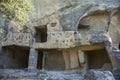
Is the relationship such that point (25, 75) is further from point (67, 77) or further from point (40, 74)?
point (67, 77)

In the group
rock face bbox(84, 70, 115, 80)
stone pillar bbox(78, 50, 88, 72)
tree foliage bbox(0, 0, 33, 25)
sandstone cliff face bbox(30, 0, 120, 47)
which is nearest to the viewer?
rock face bbox(84, 70, 115, 80)

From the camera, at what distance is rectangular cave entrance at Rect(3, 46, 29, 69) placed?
21.8 metres

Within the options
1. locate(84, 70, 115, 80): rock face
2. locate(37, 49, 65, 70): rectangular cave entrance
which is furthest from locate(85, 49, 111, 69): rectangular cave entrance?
locate(84, 70, 115, 80): rock face

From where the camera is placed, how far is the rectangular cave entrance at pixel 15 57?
21.8 m

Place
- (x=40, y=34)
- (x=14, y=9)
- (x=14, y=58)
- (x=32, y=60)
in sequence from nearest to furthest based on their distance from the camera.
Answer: (x=14, y=9)
(x=32, y=60)
(x=40, y=34)
(x=14, y=58)

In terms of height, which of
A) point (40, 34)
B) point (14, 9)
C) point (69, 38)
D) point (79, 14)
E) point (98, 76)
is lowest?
point (98, 76)

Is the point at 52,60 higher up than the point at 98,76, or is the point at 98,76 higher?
the point at 52,60

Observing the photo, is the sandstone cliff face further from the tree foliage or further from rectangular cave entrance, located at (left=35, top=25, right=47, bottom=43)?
the tree foliage

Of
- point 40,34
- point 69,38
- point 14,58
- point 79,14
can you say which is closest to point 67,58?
point 69,38

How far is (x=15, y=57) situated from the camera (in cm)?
2297

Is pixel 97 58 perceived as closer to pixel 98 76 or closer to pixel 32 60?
pixel 32 60

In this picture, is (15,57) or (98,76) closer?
(98,76)

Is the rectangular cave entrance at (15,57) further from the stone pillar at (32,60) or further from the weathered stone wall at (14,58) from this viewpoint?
the stone pillar at (32,60)

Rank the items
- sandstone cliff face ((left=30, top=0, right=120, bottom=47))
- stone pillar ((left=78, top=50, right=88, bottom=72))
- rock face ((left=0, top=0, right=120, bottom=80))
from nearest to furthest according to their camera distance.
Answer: rock face ((left=0, top=0, right=120, bottom=80)) → stone pillar ((left=78, top=50, right=88, bottom=72)) → sandstone cliff face ((left=30, top=0, right=120, bottom=47))
